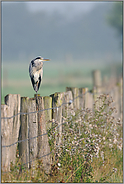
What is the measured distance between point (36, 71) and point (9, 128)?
1592 mm

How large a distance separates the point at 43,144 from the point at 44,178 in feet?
2.12

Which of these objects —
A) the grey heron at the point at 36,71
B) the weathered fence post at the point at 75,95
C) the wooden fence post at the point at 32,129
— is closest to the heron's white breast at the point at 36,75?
the grey heron at the point at 36,71

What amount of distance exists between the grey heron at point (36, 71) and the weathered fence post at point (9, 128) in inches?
42.2

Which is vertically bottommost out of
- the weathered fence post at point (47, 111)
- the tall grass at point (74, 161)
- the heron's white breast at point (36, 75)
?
the tall grass at point (74, 161)

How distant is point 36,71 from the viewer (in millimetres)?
4648

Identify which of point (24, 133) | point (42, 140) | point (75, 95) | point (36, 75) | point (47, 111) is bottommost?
point (42, 140)

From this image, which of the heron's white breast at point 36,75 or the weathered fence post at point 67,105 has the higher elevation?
the heron's white breast at point 36,75

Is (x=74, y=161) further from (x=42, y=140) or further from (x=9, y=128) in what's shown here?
(x=9, y=128)

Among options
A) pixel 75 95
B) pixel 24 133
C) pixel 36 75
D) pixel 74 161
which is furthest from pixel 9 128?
pixel 75 95

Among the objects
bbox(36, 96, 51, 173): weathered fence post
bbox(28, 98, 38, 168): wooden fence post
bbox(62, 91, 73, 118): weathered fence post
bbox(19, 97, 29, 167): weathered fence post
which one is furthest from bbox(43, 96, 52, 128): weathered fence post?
bbox(62, 91, 73, 118): weathered fence post

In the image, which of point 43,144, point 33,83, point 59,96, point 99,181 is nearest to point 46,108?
point 59,96

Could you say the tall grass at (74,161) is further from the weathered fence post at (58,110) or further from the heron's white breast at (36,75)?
the heron's white breast at (36,75)

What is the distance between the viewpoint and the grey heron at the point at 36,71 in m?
4.50

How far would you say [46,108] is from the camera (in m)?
3.93
